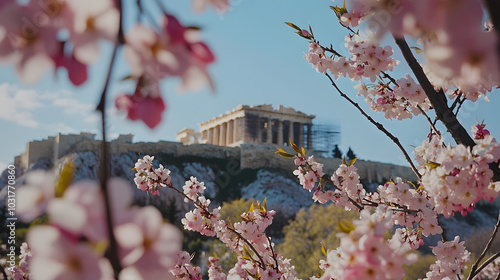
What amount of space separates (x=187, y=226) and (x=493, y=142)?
1.85 metres

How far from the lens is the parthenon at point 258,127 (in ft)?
112

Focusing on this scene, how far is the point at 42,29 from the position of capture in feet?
1.45

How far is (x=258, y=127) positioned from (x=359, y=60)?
3244 centimetres

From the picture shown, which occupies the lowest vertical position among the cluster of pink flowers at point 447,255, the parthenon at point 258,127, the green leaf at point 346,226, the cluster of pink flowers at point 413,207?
the cluster of pink flowers at point 447,255

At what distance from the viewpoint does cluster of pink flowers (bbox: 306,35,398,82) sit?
2.32 metres

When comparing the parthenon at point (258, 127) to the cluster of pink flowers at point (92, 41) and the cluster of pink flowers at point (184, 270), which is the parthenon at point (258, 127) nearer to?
the cluster of pink flowers at point (184, 270)

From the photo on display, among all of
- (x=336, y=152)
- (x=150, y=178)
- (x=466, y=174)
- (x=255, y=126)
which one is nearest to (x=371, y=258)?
(x=466, y=174)

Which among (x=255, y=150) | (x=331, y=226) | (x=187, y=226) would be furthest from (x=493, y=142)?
(x=255, y=150)

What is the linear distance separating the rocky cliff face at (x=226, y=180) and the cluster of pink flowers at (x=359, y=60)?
59.9ft

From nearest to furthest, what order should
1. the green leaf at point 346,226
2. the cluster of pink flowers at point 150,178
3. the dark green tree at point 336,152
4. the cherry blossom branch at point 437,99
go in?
the green leaf at point 346,226 → the cherry blossom branch at point 437,99 → the cluster of pink flowers at point 150,178 → the dark green tree at point 336,152

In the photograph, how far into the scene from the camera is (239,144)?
31.7 m

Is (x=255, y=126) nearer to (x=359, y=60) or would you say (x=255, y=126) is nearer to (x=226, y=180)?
(x=226, y=180)

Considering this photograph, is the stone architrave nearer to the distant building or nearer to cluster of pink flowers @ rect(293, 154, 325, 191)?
the distant building

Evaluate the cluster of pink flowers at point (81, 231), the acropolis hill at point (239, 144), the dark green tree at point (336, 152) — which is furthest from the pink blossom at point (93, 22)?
the dark green tree at point (336, 152)
